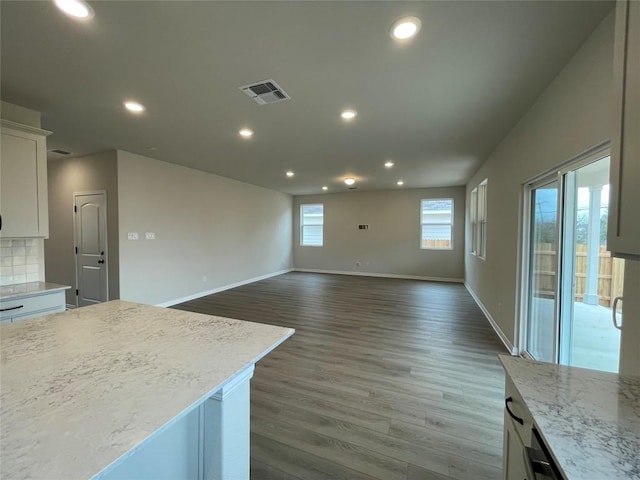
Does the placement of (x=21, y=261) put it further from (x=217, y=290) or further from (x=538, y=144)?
(x=538, y=144)

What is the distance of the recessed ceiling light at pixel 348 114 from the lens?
2.88 metres

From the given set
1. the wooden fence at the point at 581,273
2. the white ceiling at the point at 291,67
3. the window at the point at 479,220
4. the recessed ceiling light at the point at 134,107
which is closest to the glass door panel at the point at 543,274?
the wooden fence at the point at 581,273

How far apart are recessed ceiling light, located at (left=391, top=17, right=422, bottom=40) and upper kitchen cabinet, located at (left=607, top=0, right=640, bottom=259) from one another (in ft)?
3.08

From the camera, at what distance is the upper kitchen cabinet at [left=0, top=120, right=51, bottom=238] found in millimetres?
2562

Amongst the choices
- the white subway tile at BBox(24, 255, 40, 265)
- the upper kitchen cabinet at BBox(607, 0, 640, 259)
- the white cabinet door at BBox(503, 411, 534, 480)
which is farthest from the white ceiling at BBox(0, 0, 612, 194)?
the white cabinet door at BBox(503, 411, 534, 480)

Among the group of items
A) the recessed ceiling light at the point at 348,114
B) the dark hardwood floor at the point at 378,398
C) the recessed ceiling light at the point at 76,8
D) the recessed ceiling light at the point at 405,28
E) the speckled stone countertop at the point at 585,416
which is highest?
the recessed ceiling light at the point at 348,114

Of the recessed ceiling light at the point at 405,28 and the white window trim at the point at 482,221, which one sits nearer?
the recessed ceiling light at the point at 405,28

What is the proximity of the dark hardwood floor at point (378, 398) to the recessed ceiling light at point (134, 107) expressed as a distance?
9.71 ft

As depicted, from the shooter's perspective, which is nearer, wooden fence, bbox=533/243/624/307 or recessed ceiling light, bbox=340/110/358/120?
wooden fence, bbox=533/243/624/307

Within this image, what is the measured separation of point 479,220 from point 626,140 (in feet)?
15.8

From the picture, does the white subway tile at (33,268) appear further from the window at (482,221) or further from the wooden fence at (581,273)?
the window at (482,221)

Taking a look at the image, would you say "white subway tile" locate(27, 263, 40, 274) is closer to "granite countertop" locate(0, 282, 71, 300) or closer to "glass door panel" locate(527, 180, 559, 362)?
"granite countertop" locate(0, 282, 71, 300)

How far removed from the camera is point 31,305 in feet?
8.26

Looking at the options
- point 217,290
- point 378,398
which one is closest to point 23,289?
point 378,398
